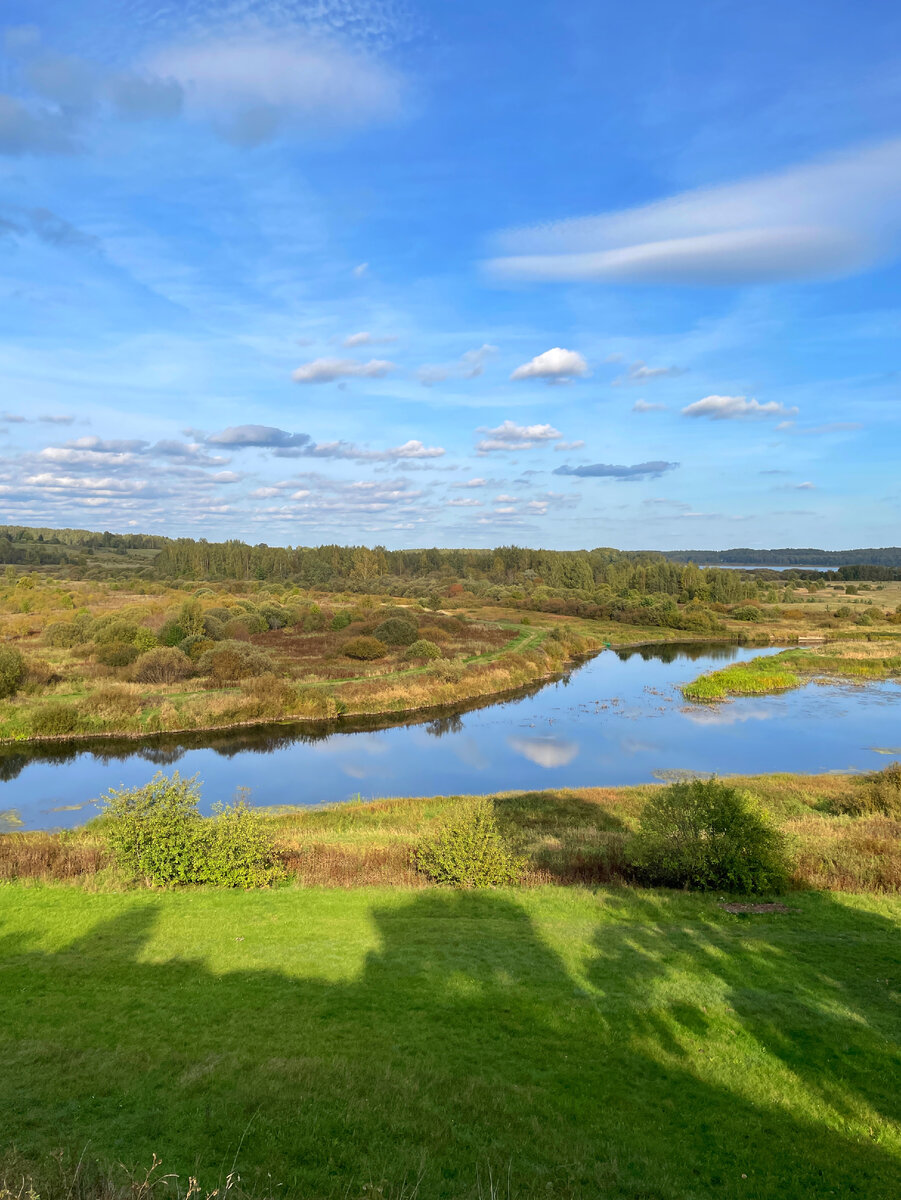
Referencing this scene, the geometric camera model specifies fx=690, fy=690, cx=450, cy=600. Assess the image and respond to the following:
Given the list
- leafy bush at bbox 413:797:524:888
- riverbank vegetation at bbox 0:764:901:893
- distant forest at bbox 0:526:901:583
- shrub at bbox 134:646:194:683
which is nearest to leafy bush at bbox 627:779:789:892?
riverbank vegetation at bbox 0:764:901:893

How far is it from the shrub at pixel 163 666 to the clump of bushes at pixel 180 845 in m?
29.8

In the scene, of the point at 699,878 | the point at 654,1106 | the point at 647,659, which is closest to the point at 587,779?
the point at 699,878

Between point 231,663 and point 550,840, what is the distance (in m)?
31.3

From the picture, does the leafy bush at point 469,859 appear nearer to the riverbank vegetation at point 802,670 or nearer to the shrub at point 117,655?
the shrub at point 117,655

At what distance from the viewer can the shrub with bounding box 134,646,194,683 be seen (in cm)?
4359

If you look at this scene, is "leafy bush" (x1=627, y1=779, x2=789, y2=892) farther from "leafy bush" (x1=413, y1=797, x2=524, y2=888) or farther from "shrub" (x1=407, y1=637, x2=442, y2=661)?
"shrub" (x1=407, y1=637, x2=442, y2=661)

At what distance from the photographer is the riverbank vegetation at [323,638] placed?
130ft

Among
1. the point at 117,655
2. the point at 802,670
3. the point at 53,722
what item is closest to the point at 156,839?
the point at 53,722

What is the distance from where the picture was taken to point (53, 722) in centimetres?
3544

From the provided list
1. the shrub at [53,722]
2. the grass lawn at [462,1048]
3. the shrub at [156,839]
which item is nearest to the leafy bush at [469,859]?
the grass lawn at [462,1048]

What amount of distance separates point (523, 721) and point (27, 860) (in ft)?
100

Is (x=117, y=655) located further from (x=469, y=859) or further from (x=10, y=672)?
(x=469, y=859)

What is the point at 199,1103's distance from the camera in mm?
7145

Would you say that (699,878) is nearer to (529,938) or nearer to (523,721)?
(529,938)
